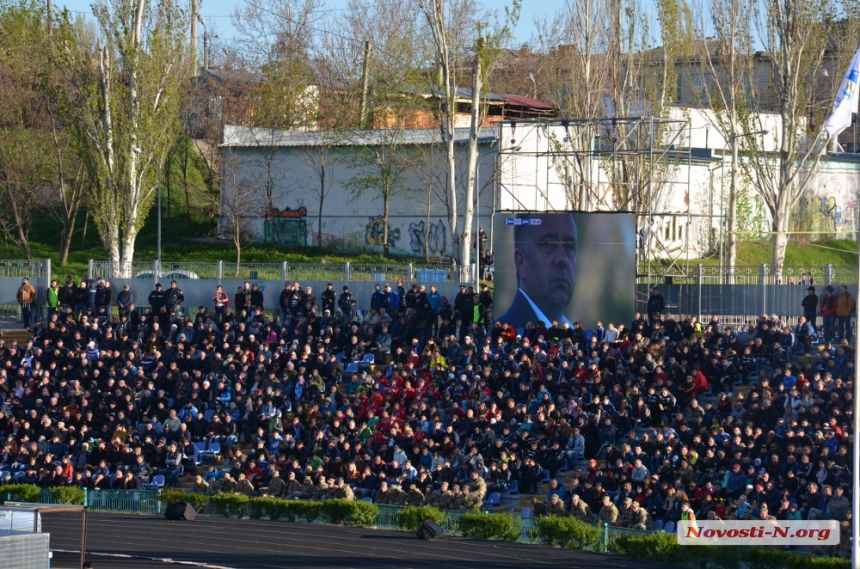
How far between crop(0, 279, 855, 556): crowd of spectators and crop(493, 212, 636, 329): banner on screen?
57cm

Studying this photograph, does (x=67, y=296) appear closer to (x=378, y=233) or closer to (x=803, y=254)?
(x=378, y=233)

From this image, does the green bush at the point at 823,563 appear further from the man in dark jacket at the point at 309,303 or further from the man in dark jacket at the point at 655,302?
the man in dark jacket at the point at 309,303

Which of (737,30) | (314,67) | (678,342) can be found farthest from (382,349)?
(314,67)

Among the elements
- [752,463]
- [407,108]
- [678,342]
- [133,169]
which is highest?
[407,108]

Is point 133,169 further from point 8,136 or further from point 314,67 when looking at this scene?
point 314,67

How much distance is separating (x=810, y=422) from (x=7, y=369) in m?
20.3

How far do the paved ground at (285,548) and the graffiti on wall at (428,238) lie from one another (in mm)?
22666

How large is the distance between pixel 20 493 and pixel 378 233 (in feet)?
77.1

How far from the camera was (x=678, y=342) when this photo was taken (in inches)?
1000

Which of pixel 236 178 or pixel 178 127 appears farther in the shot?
pixel 236 178

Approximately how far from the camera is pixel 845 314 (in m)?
25.3

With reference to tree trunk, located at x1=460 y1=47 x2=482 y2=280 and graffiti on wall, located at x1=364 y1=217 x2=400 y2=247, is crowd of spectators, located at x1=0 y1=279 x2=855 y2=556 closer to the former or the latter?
tree trunk, located at x1=460 y1=47 x2=482 y2=280

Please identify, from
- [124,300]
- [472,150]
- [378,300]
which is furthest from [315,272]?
[472,150]

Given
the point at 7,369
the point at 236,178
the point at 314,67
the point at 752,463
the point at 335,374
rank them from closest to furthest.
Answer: the point at 752,463
the point at 335,374
the point at 7,369
the point at 236,178
the point at 314,67
